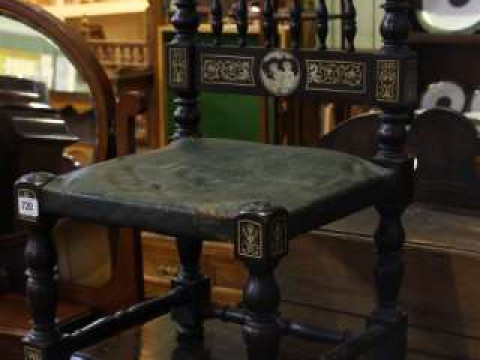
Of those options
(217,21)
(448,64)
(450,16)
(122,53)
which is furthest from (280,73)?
(122,53)

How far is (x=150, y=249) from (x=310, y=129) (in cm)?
63

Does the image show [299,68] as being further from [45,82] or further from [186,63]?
[45,82]

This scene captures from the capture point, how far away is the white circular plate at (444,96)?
2.09 metres

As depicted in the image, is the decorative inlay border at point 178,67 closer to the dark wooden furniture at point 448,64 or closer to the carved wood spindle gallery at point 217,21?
the carved wood spindle gallery at point 217,21

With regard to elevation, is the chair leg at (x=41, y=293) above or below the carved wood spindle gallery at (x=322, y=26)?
below

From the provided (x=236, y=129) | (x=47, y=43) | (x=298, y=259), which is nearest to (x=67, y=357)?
(x=298, y=259)

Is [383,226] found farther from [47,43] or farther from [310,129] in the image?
[310,129]

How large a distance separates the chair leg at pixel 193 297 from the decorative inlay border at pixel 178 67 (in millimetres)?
240

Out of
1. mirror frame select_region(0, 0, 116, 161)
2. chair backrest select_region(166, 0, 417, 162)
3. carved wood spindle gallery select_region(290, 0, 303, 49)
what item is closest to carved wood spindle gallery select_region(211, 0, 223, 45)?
chair backrest select_region(166, 0, 417, 162)

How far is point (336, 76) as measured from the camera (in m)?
1.26

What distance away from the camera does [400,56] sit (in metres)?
1.19

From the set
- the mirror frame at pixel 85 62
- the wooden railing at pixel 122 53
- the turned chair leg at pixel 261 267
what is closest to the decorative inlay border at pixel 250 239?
the turned chair leg at pixel 261 267

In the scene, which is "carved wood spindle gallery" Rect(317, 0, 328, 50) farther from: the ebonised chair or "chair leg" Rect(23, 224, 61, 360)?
"chair leg" Rect(23, 224, 61, 360)

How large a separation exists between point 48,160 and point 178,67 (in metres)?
0.49
